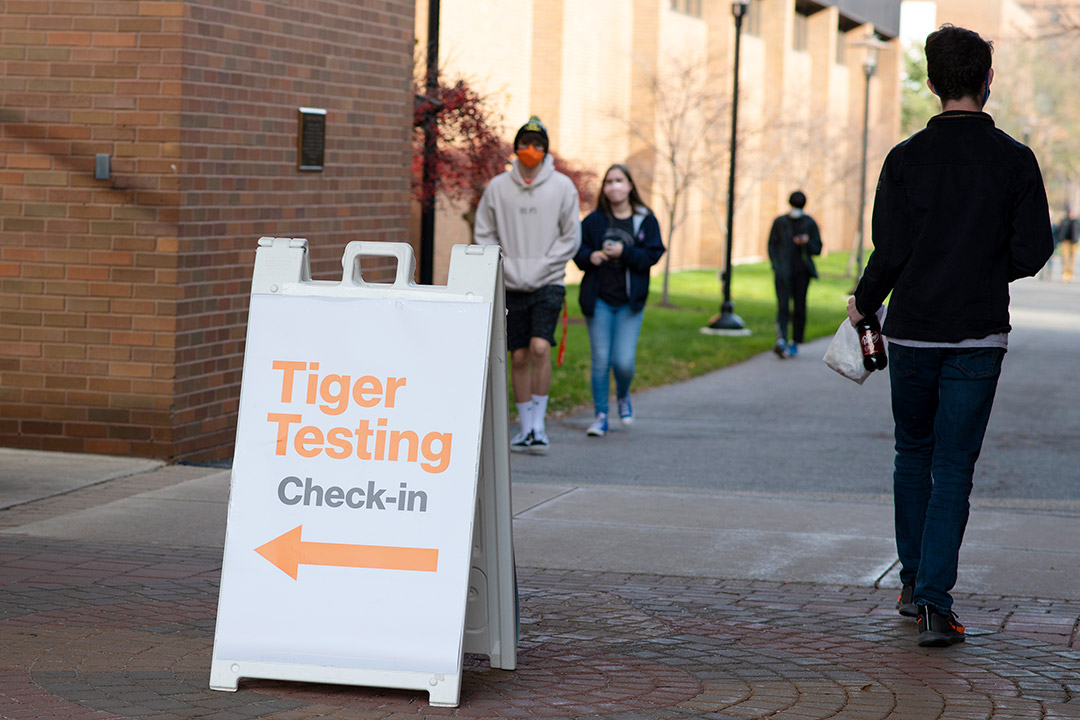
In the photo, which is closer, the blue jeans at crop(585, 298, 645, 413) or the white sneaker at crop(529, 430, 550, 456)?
the white sneaker at crop(529, 430, 550, 456)

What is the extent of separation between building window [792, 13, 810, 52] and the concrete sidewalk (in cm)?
4214

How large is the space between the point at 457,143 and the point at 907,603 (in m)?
14.3

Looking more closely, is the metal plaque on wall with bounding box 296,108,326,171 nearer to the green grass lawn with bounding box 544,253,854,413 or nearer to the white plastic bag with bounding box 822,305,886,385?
the green grass lawn with bounding box 544,253,854,413

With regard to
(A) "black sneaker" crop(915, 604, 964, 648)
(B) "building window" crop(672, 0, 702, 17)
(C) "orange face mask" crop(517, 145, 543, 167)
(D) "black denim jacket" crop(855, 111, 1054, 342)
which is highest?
(B) "building window" crop(672, 0, 702, 17)

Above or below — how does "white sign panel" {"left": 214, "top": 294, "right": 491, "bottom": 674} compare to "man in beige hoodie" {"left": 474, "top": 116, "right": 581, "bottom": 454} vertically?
below

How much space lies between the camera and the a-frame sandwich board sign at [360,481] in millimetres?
4258

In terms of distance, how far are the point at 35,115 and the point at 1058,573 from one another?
19.5 feet

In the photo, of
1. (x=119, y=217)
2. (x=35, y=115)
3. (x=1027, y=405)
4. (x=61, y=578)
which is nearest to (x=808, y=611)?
(x=61, y=578)

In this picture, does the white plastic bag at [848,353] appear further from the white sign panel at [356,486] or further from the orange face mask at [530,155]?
the orange face mask at [530,155]

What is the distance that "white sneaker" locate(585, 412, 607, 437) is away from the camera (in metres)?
10.4

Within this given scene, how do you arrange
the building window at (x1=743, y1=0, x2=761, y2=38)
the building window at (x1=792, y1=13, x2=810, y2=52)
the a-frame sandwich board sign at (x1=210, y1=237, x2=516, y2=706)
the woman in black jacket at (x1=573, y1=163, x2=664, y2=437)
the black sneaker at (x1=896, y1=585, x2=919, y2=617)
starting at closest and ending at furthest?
the a-frame sandwich board sign at (x1=210, y1=237, x2=516, y2=706) → the black sneaker at (x1=896, y1=585, x2=919, y2=617) → the woman in black jacket at (x1=573, y1=163, x2=664, y2=437) → the building window at (x1=743, y1=0, x2=761, y2=38) → the building window at (x1=792, y1=13, x2=810, y2=52)

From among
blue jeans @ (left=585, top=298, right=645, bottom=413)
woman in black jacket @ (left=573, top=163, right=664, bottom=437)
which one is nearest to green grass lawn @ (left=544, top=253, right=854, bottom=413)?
blue jeans @ (left=585, top=298, right=645, bottom=413)

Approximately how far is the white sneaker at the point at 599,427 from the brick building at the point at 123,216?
9.13 ft

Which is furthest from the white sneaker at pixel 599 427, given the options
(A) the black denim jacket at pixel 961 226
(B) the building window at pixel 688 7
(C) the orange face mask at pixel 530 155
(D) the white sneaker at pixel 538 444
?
(B) the building window at pixel 688 7
